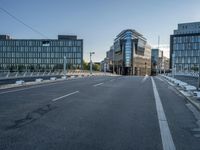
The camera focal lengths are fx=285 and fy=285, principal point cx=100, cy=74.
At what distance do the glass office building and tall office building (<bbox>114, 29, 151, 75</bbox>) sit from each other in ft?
69.0

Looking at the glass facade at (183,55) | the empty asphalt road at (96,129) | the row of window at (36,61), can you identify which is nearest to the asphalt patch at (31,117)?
the empty asphalt road at (96,129)

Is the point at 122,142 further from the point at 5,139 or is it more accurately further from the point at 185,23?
the point at 185,23

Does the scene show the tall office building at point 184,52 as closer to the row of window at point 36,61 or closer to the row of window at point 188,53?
the row of window at point 188,53

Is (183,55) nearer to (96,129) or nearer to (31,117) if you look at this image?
(31,117)

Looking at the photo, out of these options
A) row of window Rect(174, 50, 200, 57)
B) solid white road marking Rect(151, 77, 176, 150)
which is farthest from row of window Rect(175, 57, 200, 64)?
solid white road marking Rect(151, 77, 176, 150)

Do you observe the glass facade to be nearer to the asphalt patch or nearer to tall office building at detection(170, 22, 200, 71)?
tall office building at detection(170, 22, 200, 71)

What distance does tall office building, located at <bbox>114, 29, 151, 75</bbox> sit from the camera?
14662cm

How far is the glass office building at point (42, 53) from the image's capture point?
496ft

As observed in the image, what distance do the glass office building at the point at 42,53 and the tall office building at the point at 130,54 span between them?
21.0 metres

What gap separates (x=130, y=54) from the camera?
145875 millimetres

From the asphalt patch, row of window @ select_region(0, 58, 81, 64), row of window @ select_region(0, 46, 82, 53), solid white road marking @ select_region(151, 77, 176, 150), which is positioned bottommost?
solid white road marking @ select_region(151, 77, 176, 150)

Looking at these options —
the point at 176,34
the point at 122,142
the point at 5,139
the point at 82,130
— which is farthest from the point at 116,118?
the point at 176,34

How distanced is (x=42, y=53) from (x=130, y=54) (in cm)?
4701

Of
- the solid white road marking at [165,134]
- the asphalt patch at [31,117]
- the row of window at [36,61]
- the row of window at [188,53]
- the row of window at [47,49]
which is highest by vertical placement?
the row of window at [47,49]
